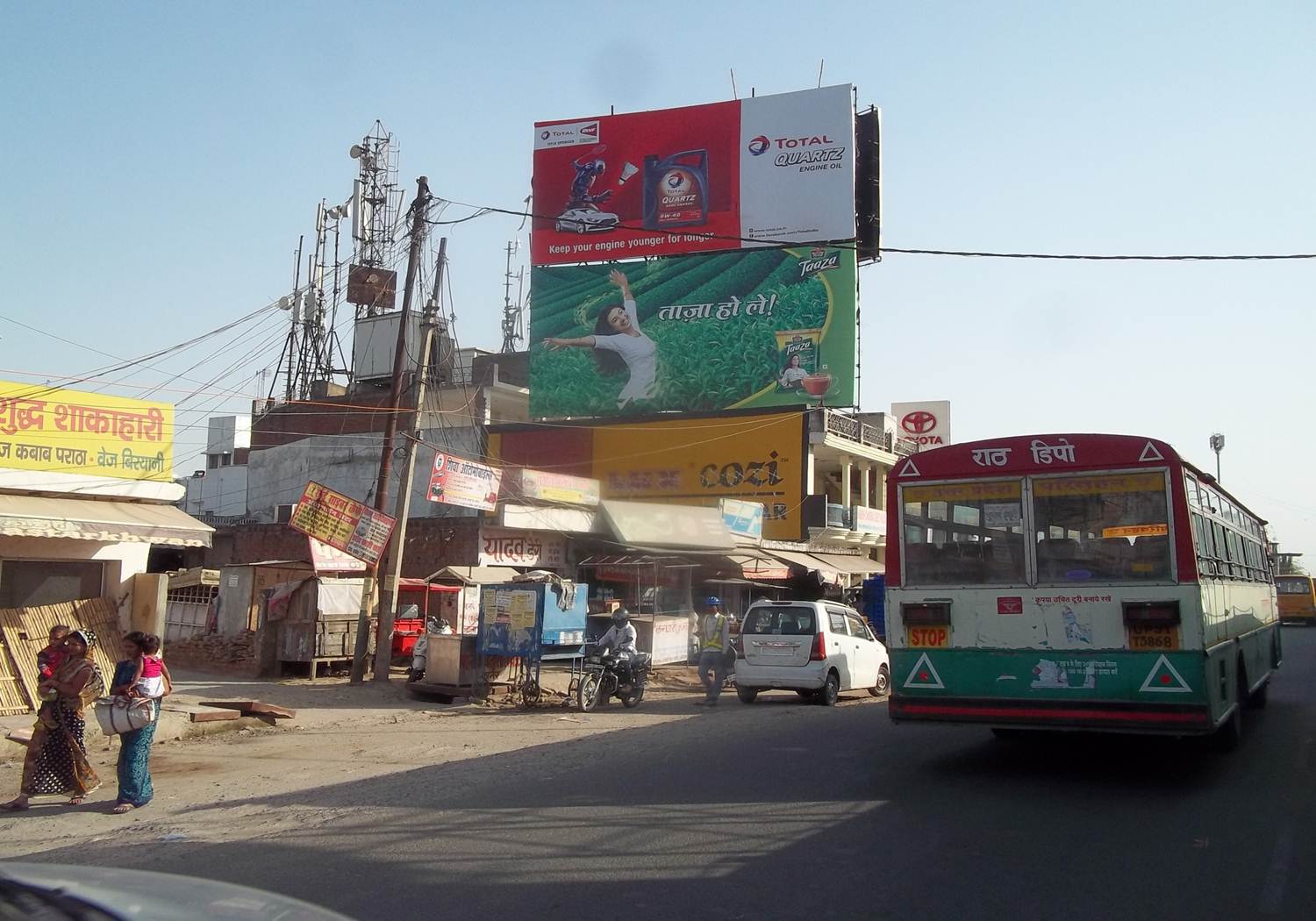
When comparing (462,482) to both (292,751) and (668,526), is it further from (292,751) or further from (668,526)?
(292,751)

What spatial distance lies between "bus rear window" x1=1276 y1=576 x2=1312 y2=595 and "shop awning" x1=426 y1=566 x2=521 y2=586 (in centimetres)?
4120

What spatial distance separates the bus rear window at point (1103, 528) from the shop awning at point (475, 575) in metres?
16.8

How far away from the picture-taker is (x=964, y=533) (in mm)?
10203

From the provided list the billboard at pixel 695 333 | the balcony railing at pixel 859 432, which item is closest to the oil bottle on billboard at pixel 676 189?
the billboard at pixel 695 333

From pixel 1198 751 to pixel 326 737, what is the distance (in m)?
10.6

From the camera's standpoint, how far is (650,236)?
4238 centimetres

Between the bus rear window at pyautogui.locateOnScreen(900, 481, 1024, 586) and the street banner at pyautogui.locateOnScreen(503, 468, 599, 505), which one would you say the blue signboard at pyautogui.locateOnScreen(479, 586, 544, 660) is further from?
the street banner at pyautogui.locateOnScreen(503, 468, 599, 505)

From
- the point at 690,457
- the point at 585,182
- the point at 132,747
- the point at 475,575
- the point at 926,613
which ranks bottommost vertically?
the point at 132,747

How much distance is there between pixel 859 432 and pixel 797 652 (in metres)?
25.1

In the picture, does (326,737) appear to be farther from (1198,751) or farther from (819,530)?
(819,530)

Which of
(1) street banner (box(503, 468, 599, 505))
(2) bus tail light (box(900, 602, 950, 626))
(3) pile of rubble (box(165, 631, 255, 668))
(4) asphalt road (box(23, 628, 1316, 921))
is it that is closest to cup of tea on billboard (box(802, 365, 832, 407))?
(1) street banner (box(503, 468, 599, 505))

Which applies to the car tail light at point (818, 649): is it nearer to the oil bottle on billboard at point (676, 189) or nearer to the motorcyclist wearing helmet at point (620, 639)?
the motorcyclist wearing helmet at point (620, 639)

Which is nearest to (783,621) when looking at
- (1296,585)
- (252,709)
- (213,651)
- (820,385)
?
(252,709)

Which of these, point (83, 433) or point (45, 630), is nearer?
point (45, 630)
